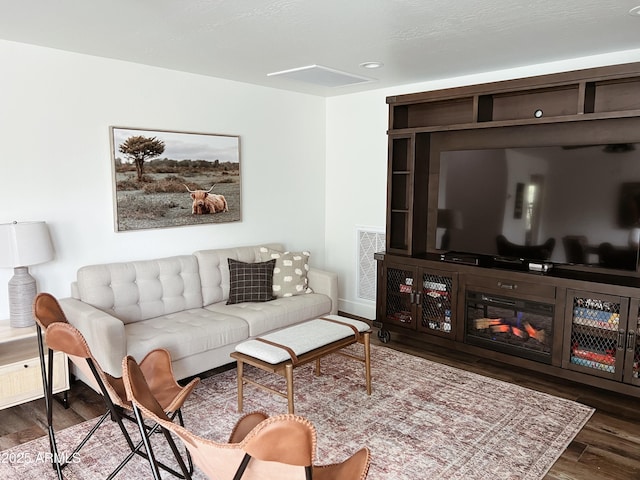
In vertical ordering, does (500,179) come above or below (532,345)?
above

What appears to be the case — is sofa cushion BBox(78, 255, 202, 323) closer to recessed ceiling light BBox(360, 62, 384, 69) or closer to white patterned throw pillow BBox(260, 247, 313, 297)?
white patterned throw pillow BBox(260, 247, 313, 297)

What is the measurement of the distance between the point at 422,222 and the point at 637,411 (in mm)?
2234

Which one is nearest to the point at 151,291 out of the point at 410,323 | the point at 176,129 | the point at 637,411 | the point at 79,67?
the point at 176,129

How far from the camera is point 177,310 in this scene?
13.0 feet

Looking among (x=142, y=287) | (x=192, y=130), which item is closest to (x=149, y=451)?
(x=142, y=287)

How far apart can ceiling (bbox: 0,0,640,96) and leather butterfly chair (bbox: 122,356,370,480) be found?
1997 mm

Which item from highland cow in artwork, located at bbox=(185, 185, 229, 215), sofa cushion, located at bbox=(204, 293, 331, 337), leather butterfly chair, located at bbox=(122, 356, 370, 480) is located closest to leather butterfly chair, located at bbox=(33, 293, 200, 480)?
leather butterfly chair, located at bbox=(122, 356, 370, 480)

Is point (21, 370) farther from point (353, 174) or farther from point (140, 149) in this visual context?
point (353, 174)

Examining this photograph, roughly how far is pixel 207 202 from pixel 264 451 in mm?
3559

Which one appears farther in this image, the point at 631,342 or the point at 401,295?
the point at 401,295

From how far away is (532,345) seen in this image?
3686 millimetres

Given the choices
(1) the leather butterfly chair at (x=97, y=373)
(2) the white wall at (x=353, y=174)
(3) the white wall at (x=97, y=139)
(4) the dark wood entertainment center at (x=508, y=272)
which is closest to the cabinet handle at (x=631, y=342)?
(4) the dark wood entertainment center at (x=508, y=272)

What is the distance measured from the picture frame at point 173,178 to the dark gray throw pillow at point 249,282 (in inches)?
23.9

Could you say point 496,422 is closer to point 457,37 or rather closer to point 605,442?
point 605,442
